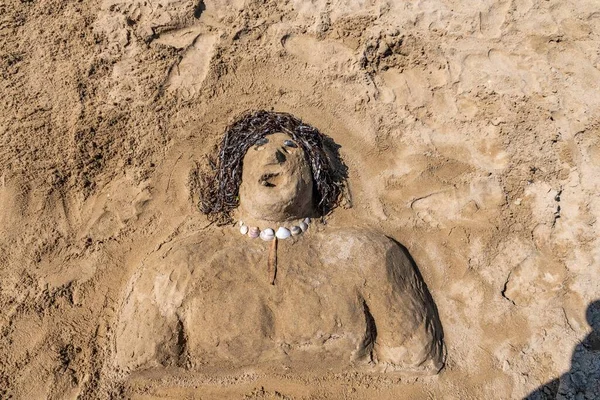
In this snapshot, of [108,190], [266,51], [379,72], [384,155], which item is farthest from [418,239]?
[108,190]

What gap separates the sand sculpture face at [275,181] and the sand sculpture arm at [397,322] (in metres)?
0.88

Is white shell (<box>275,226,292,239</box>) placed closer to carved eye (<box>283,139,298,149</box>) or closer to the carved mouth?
the carved mouth

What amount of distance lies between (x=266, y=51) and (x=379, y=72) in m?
1.23

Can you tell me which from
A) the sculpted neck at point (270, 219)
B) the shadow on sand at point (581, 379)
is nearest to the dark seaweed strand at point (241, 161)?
the sculpted neck at point (270, 219)

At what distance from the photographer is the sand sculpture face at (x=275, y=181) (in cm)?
371

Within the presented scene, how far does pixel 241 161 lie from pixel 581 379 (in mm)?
3754

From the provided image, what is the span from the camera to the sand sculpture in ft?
11.3

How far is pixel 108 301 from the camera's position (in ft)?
12.5

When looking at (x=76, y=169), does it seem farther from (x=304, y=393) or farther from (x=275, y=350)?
(x=304, y=393)

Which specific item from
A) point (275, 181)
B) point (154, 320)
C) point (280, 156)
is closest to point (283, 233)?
point (275, 181)

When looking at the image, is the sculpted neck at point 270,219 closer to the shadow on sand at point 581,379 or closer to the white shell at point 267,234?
the white shell at point 267,234

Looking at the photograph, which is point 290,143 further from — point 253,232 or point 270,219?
point 253,232

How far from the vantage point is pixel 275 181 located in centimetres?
377

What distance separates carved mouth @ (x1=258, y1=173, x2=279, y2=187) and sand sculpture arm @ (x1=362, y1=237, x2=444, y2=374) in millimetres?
1122
